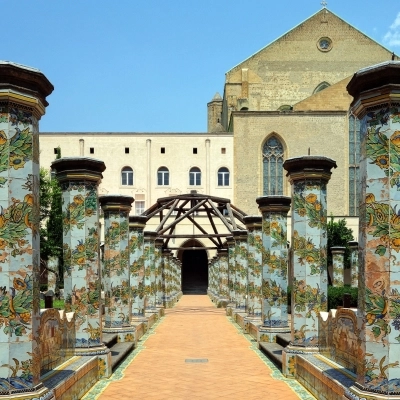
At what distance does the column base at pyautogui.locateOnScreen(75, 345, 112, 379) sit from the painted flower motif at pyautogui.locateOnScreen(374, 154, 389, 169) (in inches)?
224

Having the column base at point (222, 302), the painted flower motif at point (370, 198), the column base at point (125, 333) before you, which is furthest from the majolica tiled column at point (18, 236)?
the column base at point (222, 302)

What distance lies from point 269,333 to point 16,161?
28.7ft

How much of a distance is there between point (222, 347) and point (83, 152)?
1232 inches

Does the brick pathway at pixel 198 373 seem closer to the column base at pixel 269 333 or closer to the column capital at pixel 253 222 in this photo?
the column base at pixel 269 333

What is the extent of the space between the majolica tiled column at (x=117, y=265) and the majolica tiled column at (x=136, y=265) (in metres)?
2.54

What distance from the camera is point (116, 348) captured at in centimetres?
1231

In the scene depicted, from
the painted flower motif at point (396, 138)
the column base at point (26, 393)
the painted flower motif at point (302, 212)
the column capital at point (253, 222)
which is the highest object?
the painted flower motif at point (396, 138)

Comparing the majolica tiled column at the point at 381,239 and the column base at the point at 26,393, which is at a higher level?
the majolica tiled column at the point at 381,239

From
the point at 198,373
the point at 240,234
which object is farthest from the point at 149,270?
the point at 198,373

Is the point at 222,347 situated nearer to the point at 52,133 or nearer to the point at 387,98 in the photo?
the point at 387,98

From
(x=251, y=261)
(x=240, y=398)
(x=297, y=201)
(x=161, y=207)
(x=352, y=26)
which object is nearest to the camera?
(x=240, y=398)

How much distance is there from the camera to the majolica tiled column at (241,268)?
20031 mm

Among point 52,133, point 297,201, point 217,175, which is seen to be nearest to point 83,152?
point 52,133

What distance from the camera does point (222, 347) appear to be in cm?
1390
